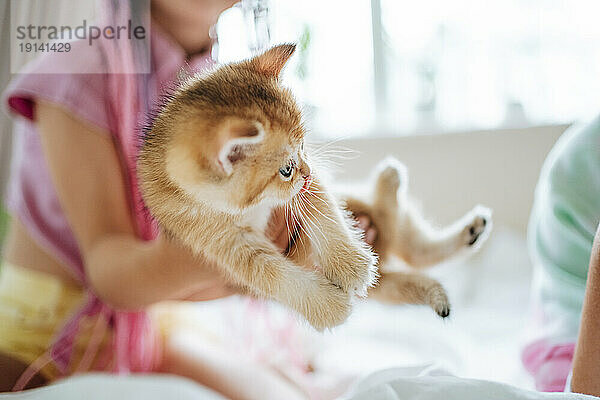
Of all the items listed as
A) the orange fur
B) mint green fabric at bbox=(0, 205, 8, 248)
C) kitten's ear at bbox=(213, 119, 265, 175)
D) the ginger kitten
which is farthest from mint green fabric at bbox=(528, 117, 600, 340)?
mint green fabric at bbox=(0, 205, 8, 248)

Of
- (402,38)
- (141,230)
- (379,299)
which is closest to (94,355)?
(141,230)

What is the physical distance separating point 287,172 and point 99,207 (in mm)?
304

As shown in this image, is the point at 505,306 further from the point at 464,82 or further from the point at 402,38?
the point at 402,38

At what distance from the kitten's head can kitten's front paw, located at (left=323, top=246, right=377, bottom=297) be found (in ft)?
0.18

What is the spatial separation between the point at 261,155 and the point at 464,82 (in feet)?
2.07

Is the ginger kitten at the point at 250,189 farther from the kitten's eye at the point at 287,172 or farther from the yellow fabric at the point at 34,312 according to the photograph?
the yellow fabric at the point at 34,312

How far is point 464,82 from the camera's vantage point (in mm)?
828

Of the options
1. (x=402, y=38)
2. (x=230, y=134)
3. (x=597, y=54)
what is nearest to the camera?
(x=230, y=134)

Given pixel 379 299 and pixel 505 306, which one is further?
pixel 505 306

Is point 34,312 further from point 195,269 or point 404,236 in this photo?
point 404,236

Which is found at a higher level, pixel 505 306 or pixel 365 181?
pixel 365 181

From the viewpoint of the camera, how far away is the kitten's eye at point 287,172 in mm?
287

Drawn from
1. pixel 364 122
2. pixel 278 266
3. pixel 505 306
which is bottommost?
pixel 505 306

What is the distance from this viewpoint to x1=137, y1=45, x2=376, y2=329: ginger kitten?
0.28 metres
